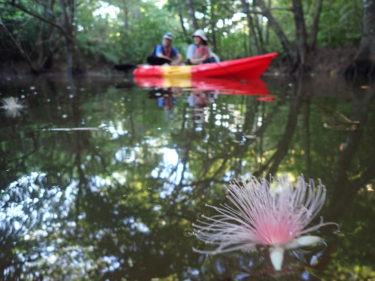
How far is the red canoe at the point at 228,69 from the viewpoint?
6.52 metres

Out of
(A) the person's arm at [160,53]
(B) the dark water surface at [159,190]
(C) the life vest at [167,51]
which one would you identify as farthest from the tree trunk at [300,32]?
(B) the dark water surface at [159,190]

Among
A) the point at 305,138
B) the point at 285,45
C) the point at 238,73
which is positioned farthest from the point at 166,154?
the point at 285,45

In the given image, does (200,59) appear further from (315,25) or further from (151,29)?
(151,29)

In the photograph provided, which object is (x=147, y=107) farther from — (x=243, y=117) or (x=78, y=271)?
(x=78, y=271)

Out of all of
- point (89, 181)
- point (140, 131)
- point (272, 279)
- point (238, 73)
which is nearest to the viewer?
point (272, 279)

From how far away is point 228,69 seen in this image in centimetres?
667

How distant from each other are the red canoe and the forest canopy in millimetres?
1933

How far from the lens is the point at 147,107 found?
2959 mm

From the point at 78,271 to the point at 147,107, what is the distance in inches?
93.4

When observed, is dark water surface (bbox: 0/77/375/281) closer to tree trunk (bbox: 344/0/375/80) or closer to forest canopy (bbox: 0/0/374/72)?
tree trunk (bbox: 344/0/375/80)

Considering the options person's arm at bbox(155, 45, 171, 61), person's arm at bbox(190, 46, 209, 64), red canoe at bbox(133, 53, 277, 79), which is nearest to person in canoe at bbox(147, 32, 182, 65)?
person's arm at bbox(155, 45, 171, 61)

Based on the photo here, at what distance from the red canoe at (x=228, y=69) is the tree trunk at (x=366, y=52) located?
178 cm

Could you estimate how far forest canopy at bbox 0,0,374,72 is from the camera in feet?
32.3

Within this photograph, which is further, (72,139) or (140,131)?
(140,131)
